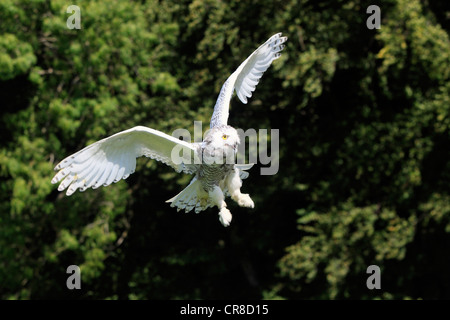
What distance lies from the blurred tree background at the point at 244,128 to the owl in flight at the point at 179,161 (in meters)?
4.98

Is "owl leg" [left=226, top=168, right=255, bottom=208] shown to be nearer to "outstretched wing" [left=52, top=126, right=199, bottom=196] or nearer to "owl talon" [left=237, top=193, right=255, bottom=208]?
"owl talon" [left=237, top=193, right=255, bottom=208]

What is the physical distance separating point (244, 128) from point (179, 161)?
17.9 feet

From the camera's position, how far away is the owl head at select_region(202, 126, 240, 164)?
6098 mm

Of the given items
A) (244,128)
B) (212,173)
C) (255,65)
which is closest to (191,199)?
(212,173)

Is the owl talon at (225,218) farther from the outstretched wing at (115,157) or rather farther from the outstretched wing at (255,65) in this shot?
the outstretched wing at (255,65)

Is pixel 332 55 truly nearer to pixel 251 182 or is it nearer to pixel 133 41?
pixel 251 182

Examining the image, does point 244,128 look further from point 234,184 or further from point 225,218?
point 225,218

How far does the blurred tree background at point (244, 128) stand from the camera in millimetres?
11695

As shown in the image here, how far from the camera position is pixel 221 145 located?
20.0ft

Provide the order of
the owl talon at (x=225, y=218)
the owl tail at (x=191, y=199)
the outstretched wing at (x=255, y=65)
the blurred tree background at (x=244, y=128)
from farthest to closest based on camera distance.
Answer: the blurred tree background at (x=244, y=128), the outstretched wing at (x=255, y=65), the owl tail at (x=191, y=199), the owl talon at (x=225, y=218)

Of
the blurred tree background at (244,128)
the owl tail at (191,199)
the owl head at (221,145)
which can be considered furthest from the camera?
the blurred tree background at (244,128)

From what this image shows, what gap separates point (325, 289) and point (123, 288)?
11.9ft

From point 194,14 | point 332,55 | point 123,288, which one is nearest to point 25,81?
point 194,14

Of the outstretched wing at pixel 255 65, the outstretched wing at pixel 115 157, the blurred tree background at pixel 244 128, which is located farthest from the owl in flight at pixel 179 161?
the blurred tree background at pixel 244 128
